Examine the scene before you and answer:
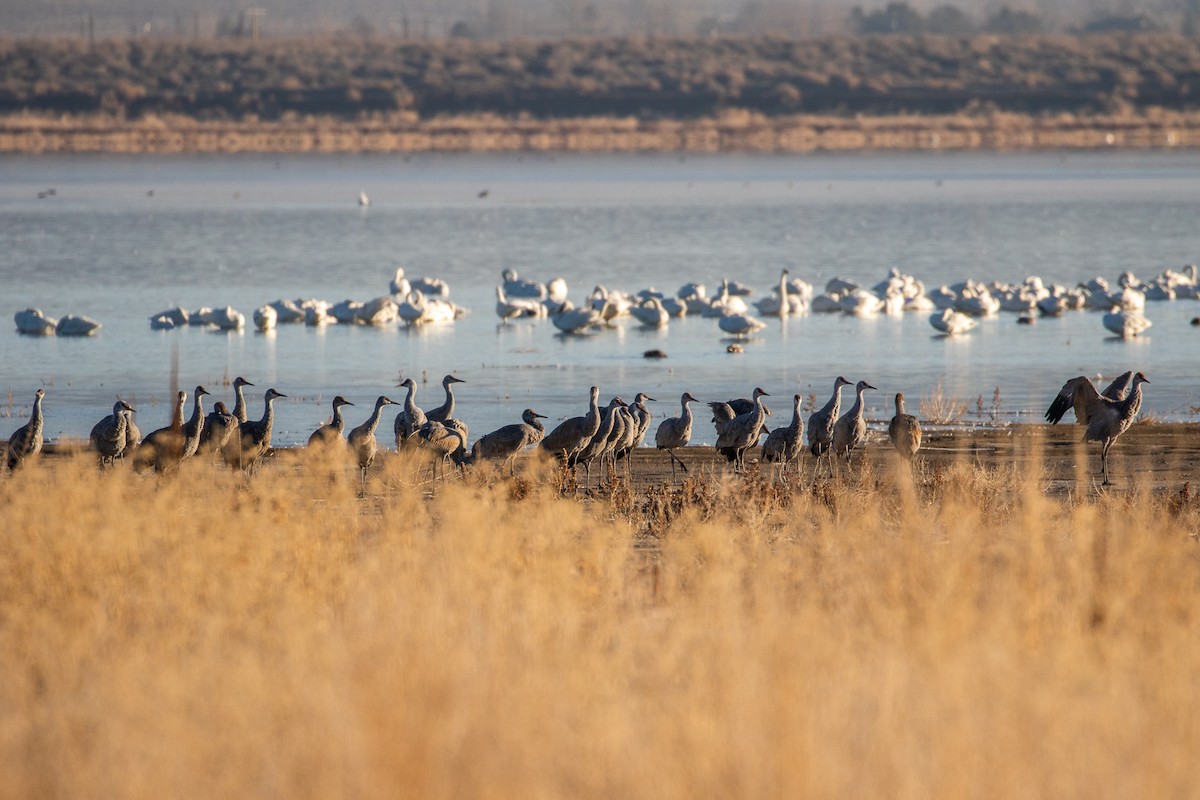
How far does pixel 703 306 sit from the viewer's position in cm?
2711

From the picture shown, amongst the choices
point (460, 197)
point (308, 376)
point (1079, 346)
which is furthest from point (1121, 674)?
point (460, 197)

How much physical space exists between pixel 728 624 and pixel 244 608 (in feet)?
7.99

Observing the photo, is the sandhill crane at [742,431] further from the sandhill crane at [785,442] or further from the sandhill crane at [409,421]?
the sandhill crane at [409,421]

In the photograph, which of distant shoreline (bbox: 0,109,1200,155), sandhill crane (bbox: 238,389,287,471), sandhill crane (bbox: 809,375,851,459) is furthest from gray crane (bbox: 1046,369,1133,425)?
distant shoreline (bbox: 0,109,1200,155)

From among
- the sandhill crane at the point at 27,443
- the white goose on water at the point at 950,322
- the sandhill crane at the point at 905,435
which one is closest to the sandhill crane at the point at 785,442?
the sandhill crane at the point at 905,435

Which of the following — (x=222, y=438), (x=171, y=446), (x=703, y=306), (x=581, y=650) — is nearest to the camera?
(x=581, y=650)

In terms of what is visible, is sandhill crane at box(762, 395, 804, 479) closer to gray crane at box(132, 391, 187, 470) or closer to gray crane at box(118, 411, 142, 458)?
gray crane at box(132, 391, 187, 470)

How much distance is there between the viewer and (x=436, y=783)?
593cm

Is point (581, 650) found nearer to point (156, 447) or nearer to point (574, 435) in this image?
point (574, 435)

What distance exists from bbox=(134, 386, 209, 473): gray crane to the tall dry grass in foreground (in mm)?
1559

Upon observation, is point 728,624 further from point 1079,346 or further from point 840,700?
point 1079,346

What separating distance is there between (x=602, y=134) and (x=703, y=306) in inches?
1958

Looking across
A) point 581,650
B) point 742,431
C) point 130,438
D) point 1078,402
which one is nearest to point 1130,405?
point 1078,402

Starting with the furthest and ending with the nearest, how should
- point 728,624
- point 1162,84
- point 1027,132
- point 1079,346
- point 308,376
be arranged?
point 1162,84, point 1027,132, point 1079,346, point 308,376, point 728,624
